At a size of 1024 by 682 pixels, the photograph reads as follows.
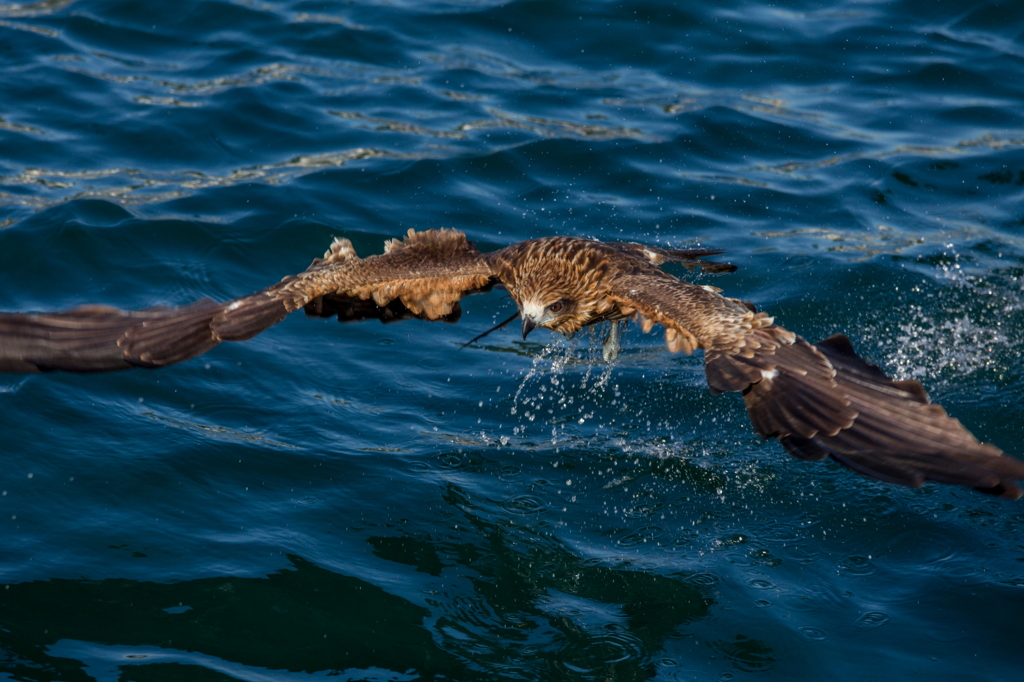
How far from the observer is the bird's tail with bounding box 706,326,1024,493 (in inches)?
193

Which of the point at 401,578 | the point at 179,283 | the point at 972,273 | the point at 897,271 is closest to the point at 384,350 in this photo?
the point at 179,283

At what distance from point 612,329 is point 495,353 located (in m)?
2.10

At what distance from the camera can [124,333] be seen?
6.09 m

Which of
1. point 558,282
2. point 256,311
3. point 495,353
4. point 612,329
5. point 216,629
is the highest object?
point 558,282

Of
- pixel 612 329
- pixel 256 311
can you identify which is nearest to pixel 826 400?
pixel 612 329

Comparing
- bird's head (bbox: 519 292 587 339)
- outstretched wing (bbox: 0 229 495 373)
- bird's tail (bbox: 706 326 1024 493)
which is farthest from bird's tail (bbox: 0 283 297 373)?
bird's tail (bbox: 706 326 1024 493)

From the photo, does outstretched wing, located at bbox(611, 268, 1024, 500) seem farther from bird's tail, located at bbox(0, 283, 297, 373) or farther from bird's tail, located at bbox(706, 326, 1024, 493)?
bird's tail, located at bbox(0, 283, 297, 373)

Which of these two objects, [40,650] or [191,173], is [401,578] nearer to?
[40,650]

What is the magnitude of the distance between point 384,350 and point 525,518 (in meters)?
2.62

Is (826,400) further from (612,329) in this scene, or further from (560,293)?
(612,329)

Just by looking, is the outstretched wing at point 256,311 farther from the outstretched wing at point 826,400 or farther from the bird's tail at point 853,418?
the bird's tail at point 853,418

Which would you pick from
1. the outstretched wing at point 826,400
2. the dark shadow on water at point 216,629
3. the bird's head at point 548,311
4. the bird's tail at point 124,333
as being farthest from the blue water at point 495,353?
the outstretched wing at point 826,400

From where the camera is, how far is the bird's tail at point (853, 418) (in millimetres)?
4902

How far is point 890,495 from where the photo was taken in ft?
25.4
